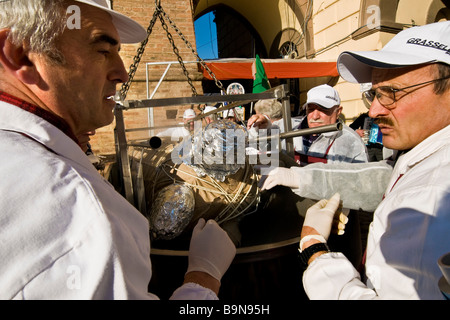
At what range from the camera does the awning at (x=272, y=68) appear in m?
5.78

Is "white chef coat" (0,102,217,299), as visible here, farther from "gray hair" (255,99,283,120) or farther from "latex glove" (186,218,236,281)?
"gray hair" (255,99,283,120)

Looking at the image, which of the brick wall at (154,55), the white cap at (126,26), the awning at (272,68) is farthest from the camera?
the awning at (272,68)

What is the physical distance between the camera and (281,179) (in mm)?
1466

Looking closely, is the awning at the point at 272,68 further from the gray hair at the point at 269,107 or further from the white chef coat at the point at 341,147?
the white chef coat at the point at 341,147

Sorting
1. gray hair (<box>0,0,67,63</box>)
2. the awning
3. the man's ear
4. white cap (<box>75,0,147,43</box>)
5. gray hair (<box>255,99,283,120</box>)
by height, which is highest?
the awning

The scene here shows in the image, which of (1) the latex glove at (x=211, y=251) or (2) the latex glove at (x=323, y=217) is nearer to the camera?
(1) the latex glove at (x=211, y=251)

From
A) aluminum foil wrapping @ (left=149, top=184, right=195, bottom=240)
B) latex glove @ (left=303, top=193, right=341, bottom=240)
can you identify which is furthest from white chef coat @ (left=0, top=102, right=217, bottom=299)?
latex glove @ (left=303, top=193, right=341, bottom=240)

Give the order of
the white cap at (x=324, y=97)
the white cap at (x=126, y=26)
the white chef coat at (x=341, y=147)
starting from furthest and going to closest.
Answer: the white cap at (x=324, y=97) → the white chef coat at (x=341, y=147) → the white cap at (x=126, y=26)

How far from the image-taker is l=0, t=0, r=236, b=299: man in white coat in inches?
19.4

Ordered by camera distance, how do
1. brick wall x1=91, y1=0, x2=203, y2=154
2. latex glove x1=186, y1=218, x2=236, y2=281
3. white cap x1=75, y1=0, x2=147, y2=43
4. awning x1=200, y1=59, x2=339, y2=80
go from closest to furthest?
white cap x1=75, y1=0, x2=147, y2=43
latex glove x1=186, y1=218, x2=236, y2=281
brick wall x1=91, y1=0, x2=203, y2=154
awning x1=200, y1=59, x2=339, y2=80

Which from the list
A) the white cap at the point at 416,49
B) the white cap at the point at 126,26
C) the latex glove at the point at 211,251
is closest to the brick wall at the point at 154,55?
the white cap at the point at 126,26

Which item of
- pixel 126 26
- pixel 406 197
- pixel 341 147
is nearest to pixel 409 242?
pixel 406 197

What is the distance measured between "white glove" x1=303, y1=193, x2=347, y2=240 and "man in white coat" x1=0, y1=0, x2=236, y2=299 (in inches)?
21.8

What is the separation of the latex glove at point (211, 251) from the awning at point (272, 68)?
487 centimetres
